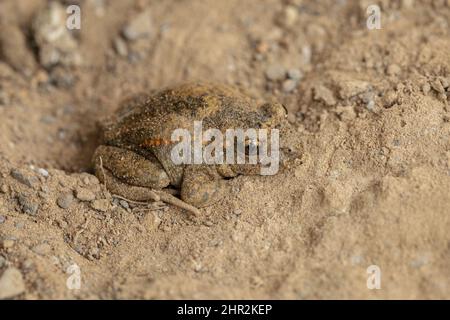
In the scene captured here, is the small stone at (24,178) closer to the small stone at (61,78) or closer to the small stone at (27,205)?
the small stone at (27,205)

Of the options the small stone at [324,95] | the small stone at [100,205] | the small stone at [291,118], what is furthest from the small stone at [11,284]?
the small stone at [324,95]

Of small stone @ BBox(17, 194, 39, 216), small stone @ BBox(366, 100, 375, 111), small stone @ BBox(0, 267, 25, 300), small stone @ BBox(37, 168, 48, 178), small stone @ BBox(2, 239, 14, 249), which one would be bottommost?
small stone @ BBox(0, 267, 25, 300)

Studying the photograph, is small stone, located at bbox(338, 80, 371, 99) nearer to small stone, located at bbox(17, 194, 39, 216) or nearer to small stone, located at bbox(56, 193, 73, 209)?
small stone, located at bbox(56, 193, 73, 209)

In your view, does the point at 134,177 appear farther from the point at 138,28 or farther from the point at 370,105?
the point at 138,28

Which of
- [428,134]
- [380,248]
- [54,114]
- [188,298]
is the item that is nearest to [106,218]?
[188,298]

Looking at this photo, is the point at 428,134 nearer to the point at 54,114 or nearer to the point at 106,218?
the point at 106,218

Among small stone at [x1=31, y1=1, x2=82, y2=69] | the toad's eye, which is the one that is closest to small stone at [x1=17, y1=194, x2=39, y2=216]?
the toad's eye
